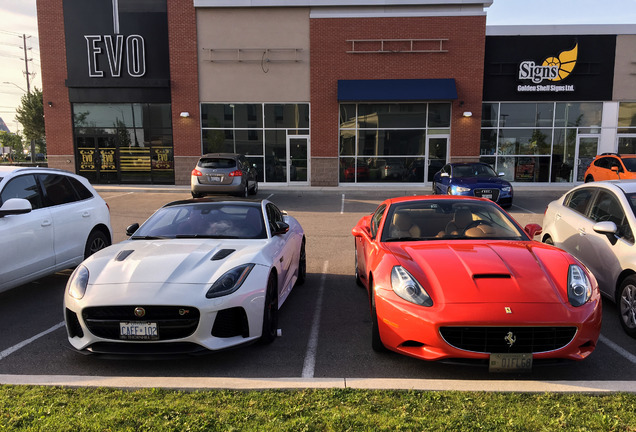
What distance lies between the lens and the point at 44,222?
6215 mm

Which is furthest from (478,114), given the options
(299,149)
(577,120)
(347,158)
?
(299,149)

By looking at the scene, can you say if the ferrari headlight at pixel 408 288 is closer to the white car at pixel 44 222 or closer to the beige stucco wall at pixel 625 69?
the white car at pixel 44 222

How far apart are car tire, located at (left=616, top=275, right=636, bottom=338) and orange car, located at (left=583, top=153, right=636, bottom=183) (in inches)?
511

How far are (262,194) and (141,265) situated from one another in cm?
1577

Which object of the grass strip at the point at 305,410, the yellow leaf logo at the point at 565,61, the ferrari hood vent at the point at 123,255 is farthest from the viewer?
the yellow leaf logo at the point at 565,61

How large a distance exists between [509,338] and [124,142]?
75.9 ft

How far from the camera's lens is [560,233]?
6.90 meters

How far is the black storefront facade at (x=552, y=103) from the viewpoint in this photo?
21.9 metres

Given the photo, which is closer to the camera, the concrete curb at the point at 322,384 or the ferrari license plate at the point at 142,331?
the concrete curb at the point at 322,384

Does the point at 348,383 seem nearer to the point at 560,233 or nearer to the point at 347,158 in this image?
the point at 560,233

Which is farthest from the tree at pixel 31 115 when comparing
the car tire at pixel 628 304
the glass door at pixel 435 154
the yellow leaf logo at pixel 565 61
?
the car tire at pixel 628 304

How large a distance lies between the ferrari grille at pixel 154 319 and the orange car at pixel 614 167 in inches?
650

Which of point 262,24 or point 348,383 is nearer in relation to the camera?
point 348,383

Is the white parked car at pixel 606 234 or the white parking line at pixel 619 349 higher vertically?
the white parked car at pixel 606 234
